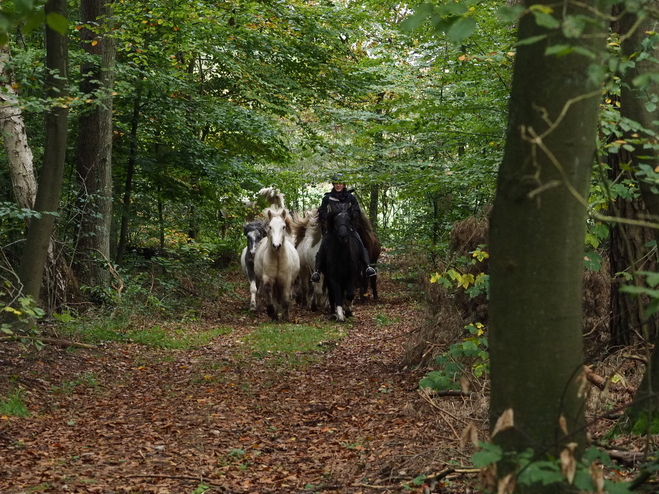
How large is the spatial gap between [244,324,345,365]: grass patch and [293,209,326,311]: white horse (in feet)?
9.52

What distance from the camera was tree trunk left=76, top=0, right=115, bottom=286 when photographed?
1342 cm

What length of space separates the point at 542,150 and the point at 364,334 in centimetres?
1059

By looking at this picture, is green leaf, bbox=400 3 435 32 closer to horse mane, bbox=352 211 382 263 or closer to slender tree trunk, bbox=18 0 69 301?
slender tree trunk, bbox=18 0 69 301

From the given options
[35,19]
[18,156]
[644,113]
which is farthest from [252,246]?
[35,19]

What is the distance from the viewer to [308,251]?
17.5m

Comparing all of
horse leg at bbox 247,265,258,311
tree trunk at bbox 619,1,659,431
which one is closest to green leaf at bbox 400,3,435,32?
tree trunk at bbox 619,1,659,431

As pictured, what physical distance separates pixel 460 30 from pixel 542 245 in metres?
0.85

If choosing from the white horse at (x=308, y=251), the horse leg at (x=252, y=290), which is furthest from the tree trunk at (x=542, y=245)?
the horse leg at (x=252, y=290)

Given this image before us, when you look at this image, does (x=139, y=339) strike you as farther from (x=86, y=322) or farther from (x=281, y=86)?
(x=281, y=86)

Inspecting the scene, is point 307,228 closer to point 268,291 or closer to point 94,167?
point 268,291

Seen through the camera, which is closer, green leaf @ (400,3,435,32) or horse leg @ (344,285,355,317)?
green leaf @ (400,3,435,32)

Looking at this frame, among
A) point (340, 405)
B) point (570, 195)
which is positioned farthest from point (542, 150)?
point (340, 405)

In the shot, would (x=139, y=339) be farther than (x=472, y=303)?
Yes

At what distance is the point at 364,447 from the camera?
589 cm
